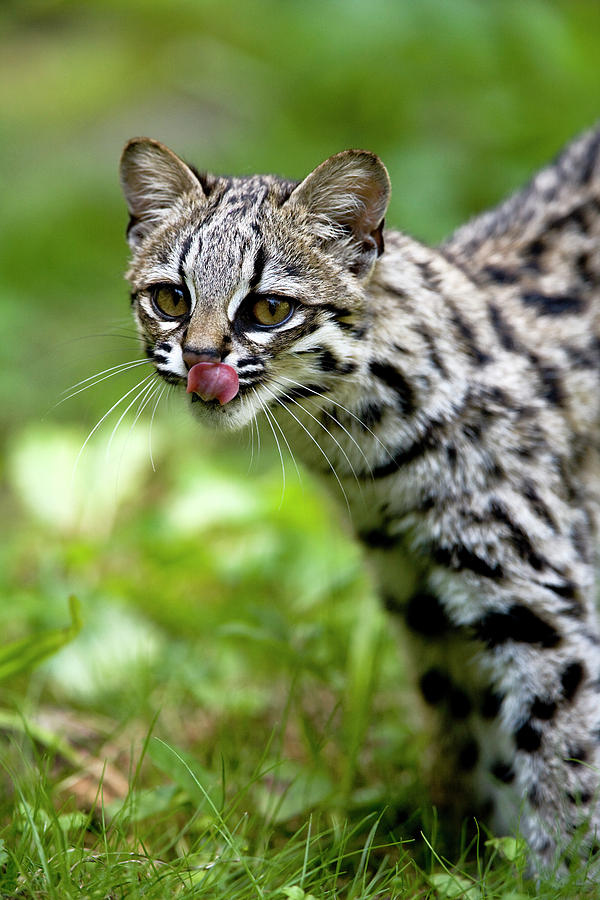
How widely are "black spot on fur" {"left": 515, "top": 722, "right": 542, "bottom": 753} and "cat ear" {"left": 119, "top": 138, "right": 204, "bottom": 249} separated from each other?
2381 millimetres

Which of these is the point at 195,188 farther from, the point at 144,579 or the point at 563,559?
the point at 144,579

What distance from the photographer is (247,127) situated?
9922 mm

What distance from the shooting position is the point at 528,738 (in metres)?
4.04

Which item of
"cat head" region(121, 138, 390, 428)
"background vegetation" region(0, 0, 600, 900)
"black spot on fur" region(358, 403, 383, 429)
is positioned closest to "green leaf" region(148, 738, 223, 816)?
"background vegetation" region(0, 0, 600, 900)

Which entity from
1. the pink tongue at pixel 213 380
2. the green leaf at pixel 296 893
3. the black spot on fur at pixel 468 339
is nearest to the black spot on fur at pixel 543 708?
the green leaf at pixel 296 893

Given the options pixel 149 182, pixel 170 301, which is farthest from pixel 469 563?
pixel 149 182

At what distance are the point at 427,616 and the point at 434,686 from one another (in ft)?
1.41

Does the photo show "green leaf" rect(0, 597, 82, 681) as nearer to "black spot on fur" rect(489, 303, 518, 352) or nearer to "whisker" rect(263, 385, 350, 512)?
"whisker" rect(263, 385, 350, 512)

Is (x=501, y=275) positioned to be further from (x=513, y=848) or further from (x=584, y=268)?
(x=513, y=848)

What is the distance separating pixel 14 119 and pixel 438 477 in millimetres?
11121

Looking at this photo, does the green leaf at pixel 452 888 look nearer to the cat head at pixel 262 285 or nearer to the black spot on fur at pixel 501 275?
the cat head at pixel 262 285

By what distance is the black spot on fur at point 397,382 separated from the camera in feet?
12.8

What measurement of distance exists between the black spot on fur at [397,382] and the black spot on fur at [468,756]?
166cm

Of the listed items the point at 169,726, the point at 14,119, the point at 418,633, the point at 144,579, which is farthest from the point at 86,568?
the point at 14,119
